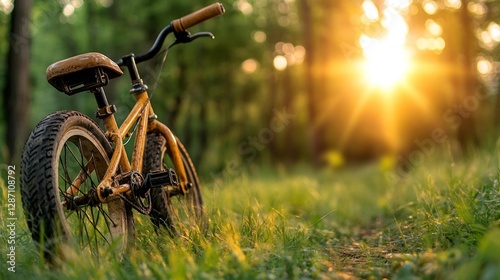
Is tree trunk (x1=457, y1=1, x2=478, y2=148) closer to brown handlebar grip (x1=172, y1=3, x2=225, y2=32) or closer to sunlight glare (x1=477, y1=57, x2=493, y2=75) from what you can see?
sunlight glare (x1=477, y1=57, x2=493, y2=75)

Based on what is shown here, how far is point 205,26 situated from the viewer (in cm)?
2083

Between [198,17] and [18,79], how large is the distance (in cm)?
729

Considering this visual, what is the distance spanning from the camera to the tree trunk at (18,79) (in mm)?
10664

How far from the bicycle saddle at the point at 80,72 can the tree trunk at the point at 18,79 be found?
7.43 m

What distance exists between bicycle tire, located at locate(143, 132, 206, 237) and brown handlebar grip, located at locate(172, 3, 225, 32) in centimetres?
85

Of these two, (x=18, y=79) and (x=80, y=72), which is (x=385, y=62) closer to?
(x=18, y=79)

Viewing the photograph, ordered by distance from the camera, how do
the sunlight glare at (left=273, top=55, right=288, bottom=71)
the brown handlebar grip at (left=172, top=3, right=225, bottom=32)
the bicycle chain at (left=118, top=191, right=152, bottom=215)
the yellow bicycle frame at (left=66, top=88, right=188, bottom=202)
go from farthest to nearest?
1. the sunlight glare at (left=273, top=55, right=288, bottom=71)
2. the brown handlebar grip at (left=172, top=3, right=225, bottom=32)
3. the bicycle chain at (left=118, top=191, right=152, bottom=215)
4. the yellow bicycle frame at (left=66, top=88, right=188, bottom=202)

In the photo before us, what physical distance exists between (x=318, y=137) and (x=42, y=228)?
15.6m

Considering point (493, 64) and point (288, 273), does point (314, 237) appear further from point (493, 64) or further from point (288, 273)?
point (493, 64)

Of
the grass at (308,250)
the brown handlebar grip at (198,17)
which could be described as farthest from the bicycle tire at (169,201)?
the brown handlebar grip at (198,17)

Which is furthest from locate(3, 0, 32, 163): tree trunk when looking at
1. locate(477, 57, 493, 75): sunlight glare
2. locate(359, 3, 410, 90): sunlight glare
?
locate(477, 57, 493, 75): sunlight glare

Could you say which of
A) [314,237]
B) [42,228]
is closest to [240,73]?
[314,237]

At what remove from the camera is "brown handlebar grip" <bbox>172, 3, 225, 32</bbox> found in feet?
14.8

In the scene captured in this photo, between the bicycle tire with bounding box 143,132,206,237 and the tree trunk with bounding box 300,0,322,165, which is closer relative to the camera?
the bicycle tire with bounding box 143,132,206,237
